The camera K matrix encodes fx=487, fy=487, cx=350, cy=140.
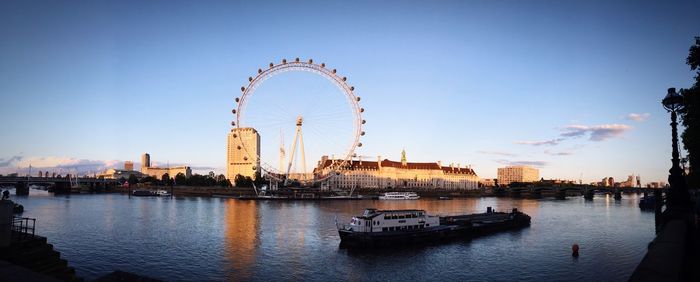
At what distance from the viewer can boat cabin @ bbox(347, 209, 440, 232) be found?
182 ft

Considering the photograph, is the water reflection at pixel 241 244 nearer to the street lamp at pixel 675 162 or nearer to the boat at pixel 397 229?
the boat at pixel 397 229

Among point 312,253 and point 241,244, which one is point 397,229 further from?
point 241,244

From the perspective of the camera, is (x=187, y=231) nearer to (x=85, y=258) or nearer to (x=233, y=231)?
(x=233, y=231)

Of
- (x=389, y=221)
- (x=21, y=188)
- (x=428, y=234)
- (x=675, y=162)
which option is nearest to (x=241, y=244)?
(x=389, y=221)

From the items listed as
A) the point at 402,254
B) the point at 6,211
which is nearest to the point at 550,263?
the point at 402,254

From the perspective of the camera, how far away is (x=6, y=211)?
64.7 feet

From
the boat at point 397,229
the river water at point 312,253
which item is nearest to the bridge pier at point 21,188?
the river water at point 312,253

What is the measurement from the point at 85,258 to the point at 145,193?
5497 inches

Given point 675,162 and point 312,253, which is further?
point 312,253

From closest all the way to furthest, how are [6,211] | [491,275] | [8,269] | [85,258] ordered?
[8,269] < [6,211] < [491,275] < [85,258]

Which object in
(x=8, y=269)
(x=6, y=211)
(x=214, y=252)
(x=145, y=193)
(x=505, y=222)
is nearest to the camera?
(x=8, y=269)

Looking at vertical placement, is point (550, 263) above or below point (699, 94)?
below

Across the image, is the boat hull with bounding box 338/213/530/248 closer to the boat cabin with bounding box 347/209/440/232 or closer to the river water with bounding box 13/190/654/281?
the boat cabin with bounding box 347/209/440/232

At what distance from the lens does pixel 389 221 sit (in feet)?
188
